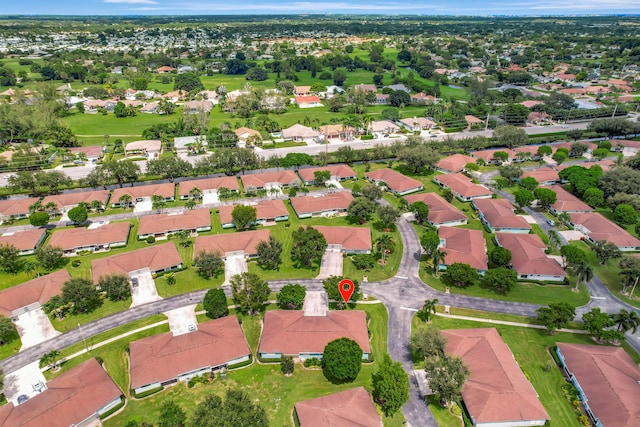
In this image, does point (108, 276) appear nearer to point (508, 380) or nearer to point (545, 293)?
point (508, 380)

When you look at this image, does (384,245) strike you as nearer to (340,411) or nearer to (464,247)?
(464,247)

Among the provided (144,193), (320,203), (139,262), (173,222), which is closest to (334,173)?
(320,203)

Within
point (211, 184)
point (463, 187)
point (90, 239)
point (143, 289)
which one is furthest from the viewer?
point (211, 184)

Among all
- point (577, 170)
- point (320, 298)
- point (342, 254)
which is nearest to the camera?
point (320, 298)

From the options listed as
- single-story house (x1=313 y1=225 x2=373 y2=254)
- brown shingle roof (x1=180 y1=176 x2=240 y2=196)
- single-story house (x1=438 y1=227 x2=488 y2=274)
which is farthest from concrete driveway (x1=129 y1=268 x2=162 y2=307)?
single-story house (x1=438 y1=227 x2=488 y2=274)

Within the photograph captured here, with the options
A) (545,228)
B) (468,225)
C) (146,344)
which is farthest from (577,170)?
(146,344)

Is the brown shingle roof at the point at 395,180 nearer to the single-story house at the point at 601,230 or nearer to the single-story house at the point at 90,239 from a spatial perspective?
the single-story house at the point at 601,230

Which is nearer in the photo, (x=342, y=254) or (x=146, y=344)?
(x=146, y=344)
